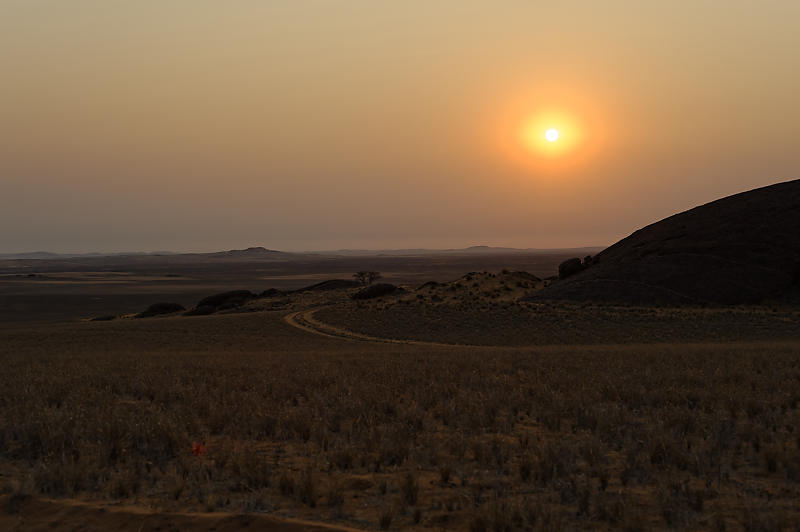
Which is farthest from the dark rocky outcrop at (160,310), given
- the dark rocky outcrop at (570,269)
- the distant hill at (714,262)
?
the dark rocky outcrop at (570,269)

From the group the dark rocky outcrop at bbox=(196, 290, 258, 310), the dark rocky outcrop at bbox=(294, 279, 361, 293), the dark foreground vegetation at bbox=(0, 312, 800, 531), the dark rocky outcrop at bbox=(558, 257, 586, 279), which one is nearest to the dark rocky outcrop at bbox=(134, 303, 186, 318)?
the dark rocky outcrop at bbox=(196, 290, 258, 310)

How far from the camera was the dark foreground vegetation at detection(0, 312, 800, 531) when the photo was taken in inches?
259

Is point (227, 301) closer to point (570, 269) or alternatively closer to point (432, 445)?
point (570, 269)

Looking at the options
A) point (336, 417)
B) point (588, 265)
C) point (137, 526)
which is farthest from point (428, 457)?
point (588, 265)

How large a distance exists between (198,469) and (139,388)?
24.4 feet

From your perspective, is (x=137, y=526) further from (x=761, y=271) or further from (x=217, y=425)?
(x=761, y=271)

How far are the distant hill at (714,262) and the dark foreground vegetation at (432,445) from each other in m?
31.6

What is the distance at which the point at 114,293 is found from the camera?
9744cm

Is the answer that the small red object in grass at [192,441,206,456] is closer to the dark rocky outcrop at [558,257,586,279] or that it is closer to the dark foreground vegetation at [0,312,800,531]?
the dark foreground vegetation at [0,312,800,531]

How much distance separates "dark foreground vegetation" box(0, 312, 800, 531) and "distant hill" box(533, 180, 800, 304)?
104ft

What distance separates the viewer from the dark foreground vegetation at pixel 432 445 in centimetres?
658

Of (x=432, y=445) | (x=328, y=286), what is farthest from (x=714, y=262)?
(x=432, y=445)

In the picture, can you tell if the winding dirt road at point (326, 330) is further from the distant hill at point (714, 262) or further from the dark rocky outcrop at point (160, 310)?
the dark rocky outcrop at point (160, 310)

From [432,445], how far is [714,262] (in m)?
47.3
